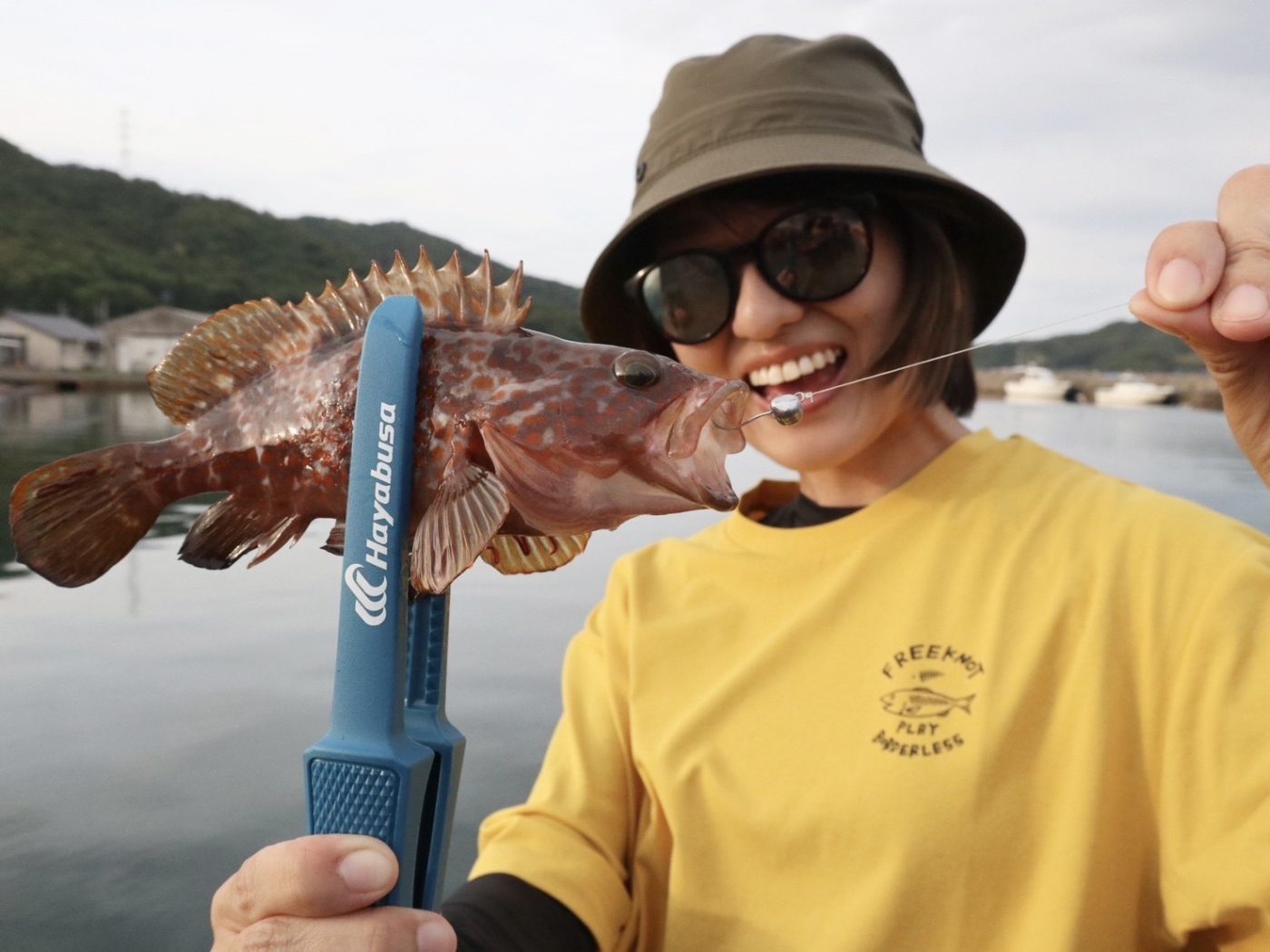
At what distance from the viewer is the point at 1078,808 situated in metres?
2.02

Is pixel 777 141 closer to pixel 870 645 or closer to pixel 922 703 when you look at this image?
pixel 870 645

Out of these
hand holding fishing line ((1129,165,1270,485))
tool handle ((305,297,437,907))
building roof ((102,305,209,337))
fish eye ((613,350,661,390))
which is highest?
building roof ((102,305,209,337))

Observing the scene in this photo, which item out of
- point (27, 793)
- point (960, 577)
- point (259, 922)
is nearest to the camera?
point (259, 922)

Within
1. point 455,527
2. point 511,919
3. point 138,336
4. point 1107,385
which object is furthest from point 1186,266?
point 1107,385

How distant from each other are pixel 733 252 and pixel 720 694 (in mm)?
1233

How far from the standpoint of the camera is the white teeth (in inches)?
90.0

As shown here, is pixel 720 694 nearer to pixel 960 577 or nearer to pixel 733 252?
pixel 960 577

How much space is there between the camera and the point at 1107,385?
5012 cm

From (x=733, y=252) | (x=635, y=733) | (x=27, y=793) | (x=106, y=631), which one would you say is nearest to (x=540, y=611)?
(x=106, y=631)

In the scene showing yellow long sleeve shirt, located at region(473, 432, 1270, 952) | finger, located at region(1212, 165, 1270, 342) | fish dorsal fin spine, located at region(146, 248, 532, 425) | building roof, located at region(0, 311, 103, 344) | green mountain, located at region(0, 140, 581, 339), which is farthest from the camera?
building roof, located at region(0, 311, 103, 344)

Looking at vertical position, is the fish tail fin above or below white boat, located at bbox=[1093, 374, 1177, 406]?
below

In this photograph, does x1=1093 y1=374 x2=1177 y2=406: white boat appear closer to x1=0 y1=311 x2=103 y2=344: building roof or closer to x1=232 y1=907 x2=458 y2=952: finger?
x1=232 y1=907 x2=458 y2=952: finger

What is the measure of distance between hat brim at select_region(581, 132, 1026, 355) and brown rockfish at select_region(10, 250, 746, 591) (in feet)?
3.91

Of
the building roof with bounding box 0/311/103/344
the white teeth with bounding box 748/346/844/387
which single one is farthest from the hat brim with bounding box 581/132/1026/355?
the building roof with bounding box 0/311/103/344
